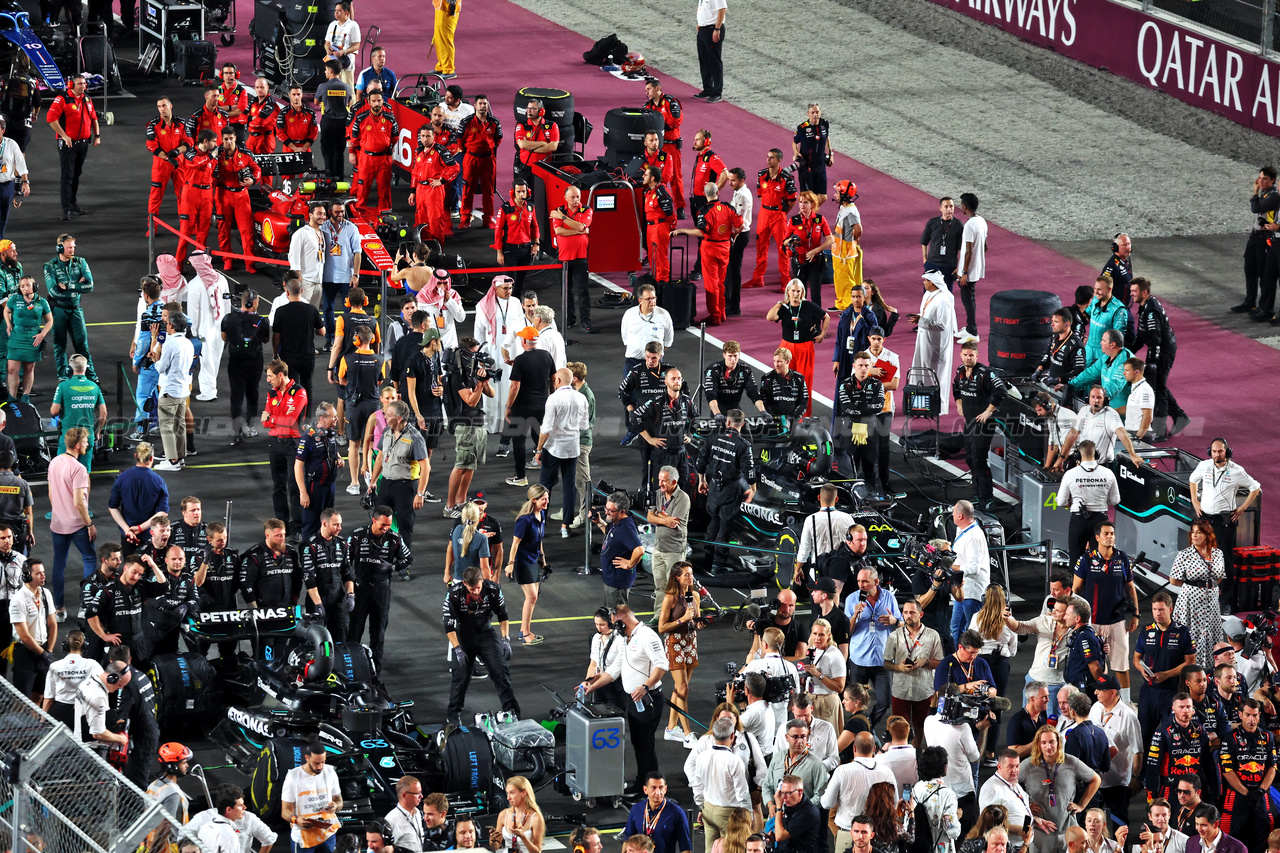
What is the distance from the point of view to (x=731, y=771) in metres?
15.6

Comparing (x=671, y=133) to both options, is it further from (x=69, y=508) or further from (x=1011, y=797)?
(x=1011, y=797)

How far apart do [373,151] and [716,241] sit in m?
5.98

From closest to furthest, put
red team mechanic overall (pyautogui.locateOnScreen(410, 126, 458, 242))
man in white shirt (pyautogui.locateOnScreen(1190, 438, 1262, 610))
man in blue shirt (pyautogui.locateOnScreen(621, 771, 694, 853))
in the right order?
man in blue shirt (pyautogui.locateOnScreen(621, 771, 694, 853)), man in white shirt (pyautogui.locateOnScreen(1190, 438, 1262, 610)), red team mechanic overall (pyautogui.locateOnScreen(410, 126, 458, 242))

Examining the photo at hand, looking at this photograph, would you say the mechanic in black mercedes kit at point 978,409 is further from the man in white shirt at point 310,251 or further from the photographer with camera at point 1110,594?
the man in white shirt at point 310,251

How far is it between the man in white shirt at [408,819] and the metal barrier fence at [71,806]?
2.63 metres

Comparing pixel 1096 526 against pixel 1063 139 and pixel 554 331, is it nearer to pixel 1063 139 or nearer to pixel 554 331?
pixel 554 331

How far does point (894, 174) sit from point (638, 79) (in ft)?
20.0

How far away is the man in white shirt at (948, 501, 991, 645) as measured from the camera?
18938mm

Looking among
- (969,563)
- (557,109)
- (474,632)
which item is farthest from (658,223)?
(474,632)

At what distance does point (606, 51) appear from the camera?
40.1 m

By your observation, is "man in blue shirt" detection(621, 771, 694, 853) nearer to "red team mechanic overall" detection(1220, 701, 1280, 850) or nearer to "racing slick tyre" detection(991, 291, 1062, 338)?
"red team mechanic overall" detection(1220, 701, 1280, 850)

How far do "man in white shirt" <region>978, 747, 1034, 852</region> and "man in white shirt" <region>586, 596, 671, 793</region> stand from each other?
9.49 ft

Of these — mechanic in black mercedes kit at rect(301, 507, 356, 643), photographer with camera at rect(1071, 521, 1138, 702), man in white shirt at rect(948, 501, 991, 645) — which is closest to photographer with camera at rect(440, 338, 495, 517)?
mechanic in black mercedes kit at rect(301, 507, 356, 643)

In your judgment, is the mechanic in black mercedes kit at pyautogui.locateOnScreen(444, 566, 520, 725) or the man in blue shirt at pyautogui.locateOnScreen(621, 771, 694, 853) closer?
the man in blue shirt at pyautogui.locateOnScreen(621, 771, 694, 853)
